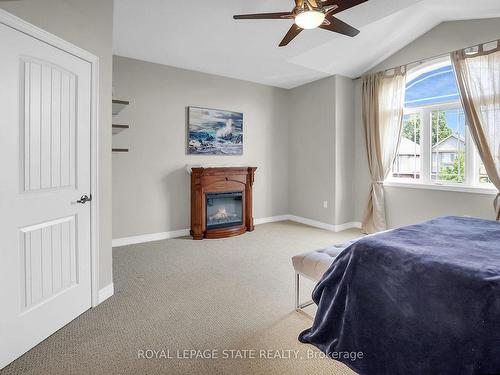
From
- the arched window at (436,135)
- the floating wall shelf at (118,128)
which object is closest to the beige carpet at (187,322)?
the floating wall shelf at (118,128)

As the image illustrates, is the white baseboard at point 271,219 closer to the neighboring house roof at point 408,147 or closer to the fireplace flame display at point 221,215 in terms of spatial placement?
the fireplace flame display at point 221,215

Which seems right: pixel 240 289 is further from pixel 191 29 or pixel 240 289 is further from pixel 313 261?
pixel 191 29

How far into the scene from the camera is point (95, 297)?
94.0 inches

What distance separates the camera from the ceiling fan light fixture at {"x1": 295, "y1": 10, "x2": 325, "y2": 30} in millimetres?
2062

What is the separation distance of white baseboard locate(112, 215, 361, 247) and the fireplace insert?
18.6 inches

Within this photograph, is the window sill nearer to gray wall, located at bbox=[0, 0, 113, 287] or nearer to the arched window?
the arched window

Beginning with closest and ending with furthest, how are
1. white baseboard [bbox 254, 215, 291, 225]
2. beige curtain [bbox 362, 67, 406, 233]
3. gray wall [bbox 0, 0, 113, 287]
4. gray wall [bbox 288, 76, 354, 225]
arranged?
gray wall [bbox 0, 0, 113, 287] < beige curtain [bbox 362, 67, 406, 233] < gray wall [bbox 288, 76, 354, 225] < white baseboard [bbox 254, 215, 291, 225]

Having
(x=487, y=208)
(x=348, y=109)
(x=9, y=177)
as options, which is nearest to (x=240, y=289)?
(x=9, y=177)

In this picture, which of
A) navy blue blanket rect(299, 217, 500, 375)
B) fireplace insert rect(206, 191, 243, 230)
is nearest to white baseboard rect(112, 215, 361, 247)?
fireplace insert rect(206, 191, 243, 230)

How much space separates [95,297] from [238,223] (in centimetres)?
284

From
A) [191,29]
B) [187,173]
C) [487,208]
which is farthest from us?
[187,173]

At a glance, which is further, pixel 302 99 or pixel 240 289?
pixel 302 99

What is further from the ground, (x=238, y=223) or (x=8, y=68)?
(x=8, y=68)

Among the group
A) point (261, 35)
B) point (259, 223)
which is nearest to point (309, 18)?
point (261, 35)
